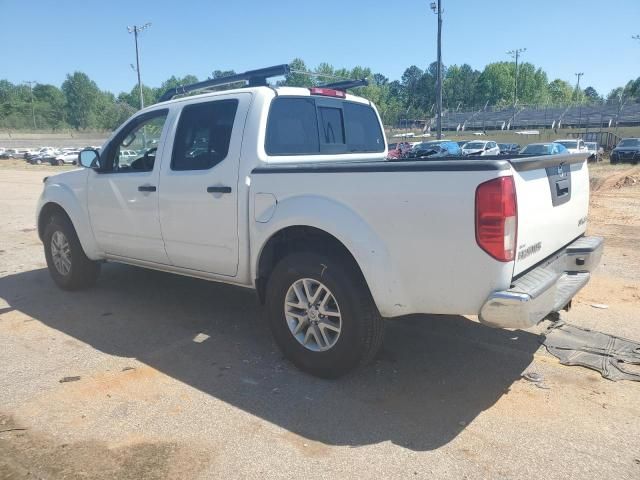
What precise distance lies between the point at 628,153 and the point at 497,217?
1300 inches

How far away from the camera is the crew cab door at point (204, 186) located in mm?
4148

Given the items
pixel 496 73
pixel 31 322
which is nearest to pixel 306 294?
pixel 31 322

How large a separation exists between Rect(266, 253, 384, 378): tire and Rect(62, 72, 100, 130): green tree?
143015 mm

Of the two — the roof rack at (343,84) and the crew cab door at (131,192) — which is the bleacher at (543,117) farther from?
the crew cab door at (131,192)

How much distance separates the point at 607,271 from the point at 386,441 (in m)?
4.80

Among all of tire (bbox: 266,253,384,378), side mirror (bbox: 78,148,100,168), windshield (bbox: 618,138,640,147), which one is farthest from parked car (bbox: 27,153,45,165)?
tire (bbox: 266,253,384,378)

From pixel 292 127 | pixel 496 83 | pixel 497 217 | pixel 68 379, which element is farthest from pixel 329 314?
pixel 496 83

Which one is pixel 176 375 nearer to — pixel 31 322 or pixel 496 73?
pixel 31 322

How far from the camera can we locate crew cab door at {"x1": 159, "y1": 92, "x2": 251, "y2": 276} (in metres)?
4.15

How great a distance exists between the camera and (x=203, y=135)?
14.6 feet

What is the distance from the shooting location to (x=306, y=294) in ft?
12.2

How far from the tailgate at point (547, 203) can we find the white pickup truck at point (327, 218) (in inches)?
0.6

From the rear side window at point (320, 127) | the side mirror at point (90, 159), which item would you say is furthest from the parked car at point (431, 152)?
the side mirror at point (90, 159)

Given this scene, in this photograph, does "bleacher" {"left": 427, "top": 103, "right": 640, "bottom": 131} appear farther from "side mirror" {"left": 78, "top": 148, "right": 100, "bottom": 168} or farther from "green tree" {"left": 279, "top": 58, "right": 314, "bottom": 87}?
"side mirror" {"left": 78, "top": 148, "right": 100, "bottom": 168}
